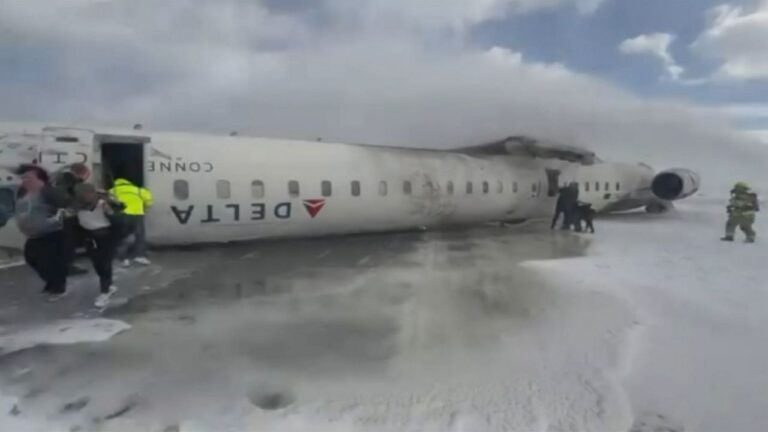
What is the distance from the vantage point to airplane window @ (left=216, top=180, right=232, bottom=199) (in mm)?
2834

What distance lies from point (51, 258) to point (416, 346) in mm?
1296

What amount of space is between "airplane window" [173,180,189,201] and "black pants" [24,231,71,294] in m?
0.78

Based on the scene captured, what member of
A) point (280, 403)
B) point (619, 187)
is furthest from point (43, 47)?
point (619, 187)

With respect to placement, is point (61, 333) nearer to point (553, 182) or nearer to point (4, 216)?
point (4, 216)

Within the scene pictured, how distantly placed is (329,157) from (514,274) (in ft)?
4.09

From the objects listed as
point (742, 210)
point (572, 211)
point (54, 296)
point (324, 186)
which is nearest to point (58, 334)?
point (54, 296)

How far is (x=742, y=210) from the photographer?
6.93 ft

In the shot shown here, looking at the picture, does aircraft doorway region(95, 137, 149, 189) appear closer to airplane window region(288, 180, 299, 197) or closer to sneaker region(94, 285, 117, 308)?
sneaker region(94, 285, 117, 308)

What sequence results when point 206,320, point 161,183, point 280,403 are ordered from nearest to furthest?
point 280,403 < point 206,320 < point 161,183

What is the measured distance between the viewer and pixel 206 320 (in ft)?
5.80

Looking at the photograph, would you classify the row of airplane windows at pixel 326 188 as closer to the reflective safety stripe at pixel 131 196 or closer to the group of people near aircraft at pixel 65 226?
the reflective safety stripe at pixel 131 196

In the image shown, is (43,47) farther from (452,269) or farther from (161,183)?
(452,269)

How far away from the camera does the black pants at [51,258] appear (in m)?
1.94

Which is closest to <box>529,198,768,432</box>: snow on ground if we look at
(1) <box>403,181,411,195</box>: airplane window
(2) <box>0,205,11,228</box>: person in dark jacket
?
(1) <box>403,181,411,195</box>: airplane window
